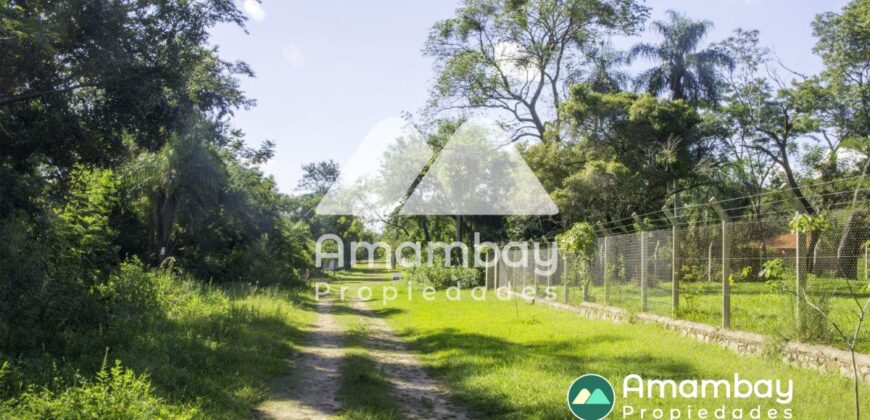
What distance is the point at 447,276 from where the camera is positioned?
34.0 m

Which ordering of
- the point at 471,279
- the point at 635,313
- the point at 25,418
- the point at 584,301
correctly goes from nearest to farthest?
the point at 25,418, the point at 635,313, the point at 584,301, the point at 471,279

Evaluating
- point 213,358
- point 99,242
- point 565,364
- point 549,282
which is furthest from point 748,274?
point 549,282

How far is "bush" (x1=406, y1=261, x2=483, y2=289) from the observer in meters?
33.3

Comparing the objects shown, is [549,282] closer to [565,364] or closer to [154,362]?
[565,364]

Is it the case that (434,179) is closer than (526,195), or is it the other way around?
(526,195)

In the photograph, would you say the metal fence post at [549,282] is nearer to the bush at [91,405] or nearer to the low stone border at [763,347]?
the low stone border at [763,347]

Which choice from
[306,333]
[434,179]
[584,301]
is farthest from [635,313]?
[434,179]

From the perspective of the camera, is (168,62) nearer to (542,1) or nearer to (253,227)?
(253,227)

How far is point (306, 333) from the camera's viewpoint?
15.7 meters

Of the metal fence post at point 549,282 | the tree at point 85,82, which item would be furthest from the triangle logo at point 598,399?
the metal fence post at point 549,282

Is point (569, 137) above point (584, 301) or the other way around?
above

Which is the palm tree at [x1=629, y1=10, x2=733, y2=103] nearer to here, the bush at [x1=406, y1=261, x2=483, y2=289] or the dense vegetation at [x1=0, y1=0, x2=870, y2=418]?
the dense vegetation at [x1=0, y1=0, x2=870, y2=418]

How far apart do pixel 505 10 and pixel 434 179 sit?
13575 mm

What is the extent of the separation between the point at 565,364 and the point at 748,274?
291 centimetres
